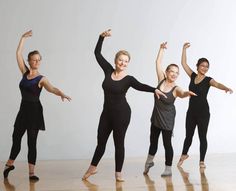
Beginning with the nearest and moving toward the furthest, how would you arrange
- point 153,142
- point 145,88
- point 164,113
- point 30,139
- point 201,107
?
point 145,88, point 30,139, point 164,113, point 153,142, point 201,107

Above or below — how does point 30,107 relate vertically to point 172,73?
below

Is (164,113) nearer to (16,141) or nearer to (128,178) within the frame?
(128,178)

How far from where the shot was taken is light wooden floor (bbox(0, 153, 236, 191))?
174 inches

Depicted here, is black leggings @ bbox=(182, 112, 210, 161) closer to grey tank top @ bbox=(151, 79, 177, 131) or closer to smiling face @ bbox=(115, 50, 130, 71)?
grey tank top @ bbox=(151, 79, 177, 131)

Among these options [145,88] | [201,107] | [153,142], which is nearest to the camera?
[145,88]

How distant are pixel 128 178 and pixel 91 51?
85.8 inches

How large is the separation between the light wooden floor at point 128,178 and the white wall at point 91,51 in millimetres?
459

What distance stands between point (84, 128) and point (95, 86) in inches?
22.3

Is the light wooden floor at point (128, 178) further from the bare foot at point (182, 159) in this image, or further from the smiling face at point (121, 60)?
the smiling face at point (121, 60)

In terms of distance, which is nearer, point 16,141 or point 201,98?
point 16,141

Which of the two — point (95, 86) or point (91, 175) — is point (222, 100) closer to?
point (95, 86)

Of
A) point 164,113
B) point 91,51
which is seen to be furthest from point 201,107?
point 91,51

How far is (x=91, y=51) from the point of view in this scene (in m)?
6.53

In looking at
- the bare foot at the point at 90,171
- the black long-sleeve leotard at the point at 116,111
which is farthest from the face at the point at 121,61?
the bare foot at the point at 90,171
